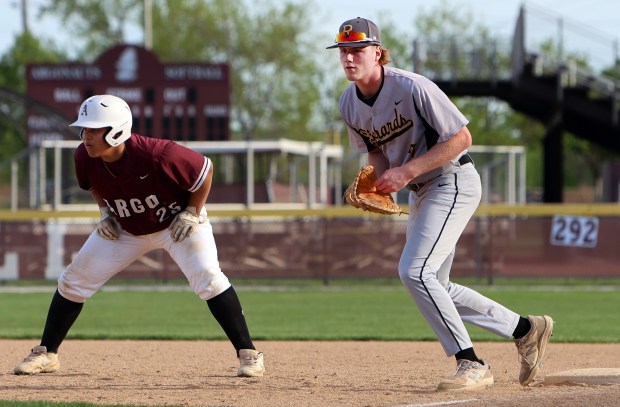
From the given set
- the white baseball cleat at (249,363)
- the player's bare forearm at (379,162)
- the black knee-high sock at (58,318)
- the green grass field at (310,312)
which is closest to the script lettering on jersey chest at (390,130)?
the player's bare forearm at (379,162)

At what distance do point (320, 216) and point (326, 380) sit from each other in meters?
11.0

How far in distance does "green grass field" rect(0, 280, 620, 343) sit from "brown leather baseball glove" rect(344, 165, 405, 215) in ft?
13.4

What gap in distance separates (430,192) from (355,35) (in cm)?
102

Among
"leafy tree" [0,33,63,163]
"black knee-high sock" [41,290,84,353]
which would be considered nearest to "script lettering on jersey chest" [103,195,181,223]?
"black knee-high sock" [41,290,84,353]

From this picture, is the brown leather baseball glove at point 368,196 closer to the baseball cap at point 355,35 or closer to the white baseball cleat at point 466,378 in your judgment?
the baseball cap at point 355,35

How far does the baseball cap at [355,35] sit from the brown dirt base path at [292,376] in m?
1.99

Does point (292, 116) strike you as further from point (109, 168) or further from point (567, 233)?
point (109, 168)

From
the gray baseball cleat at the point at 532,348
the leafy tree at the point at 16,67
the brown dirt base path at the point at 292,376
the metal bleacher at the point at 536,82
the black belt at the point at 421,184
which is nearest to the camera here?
the brown dirt base path at the point at 292,376

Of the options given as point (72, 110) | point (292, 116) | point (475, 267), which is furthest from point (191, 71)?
point (292, 116)

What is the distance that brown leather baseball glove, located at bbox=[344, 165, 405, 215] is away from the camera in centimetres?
695

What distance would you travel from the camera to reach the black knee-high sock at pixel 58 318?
301 inches

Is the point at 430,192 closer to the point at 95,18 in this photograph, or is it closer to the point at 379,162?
the point at 379,162

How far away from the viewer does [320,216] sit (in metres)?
18.5

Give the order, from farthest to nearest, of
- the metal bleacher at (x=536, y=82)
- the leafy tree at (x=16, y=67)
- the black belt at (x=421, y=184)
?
the leafy tree at (x=16, y=67) < the metal bleacher at (x=536, y=82) < the black belt at (x=421, y=184)
